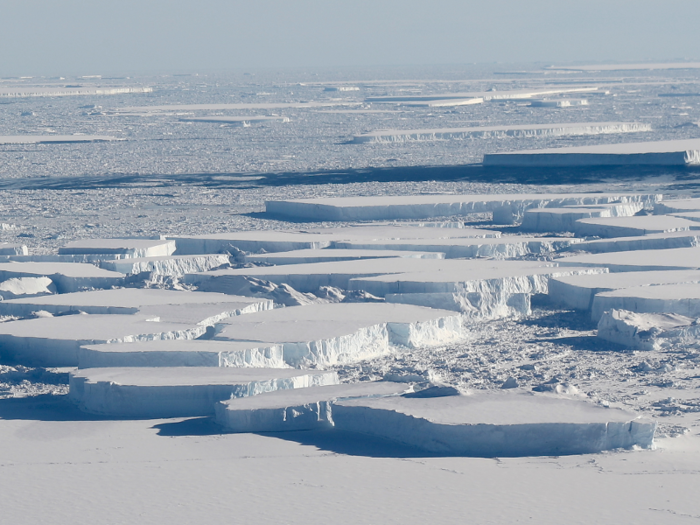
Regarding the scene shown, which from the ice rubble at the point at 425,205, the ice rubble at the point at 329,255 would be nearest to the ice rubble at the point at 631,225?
the ice rubble at the point at 425,205

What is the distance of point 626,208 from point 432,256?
3.07 meters

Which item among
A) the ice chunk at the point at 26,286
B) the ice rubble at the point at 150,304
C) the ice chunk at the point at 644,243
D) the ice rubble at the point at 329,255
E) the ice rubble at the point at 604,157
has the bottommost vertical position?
the ice chunk at the point at 26,286

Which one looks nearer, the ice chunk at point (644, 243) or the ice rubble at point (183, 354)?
the ice rubble at point (183, 354)

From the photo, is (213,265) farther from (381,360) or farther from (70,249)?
(381,360)

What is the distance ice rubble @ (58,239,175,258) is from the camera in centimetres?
879

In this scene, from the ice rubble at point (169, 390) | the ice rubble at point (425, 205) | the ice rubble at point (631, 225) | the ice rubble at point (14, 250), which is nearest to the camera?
the ice rubble at point (169, 390)

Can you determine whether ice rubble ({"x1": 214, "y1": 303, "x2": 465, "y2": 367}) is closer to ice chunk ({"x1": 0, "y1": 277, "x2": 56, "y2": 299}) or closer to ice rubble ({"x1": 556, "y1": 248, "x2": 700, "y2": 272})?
ice rubble ({"x1": 556, "y1": 248, "x2": 700, "y2": 272})

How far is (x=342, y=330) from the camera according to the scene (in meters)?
6.08

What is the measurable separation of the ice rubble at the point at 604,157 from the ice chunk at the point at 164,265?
8336 mm

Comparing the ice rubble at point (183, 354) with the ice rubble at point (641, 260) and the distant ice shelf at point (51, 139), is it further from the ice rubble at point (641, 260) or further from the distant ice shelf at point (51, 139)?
the distant ice shelf at point (51, 139)

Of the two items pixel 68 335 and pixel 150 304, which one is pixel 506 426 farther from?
pixel 150 304

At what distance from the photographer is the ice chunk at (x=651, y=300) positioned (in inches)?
256

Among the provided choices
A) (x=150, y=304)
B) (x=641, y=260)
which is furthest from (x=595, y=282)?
(x=150, y=304)

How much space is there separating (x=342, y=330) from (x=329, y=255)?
2.29 meters
